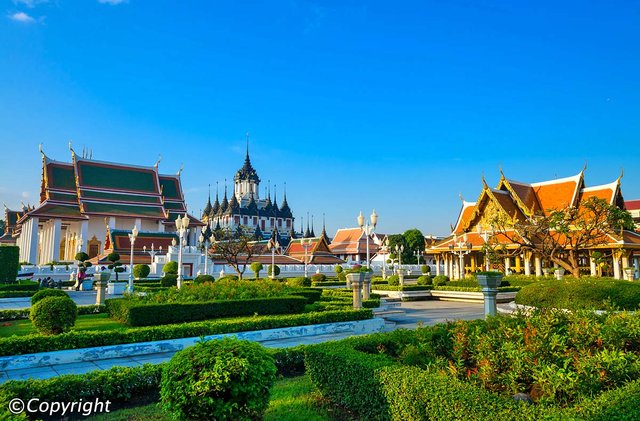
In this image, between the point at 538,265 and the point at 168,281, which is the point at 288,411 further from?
the point at 538,265

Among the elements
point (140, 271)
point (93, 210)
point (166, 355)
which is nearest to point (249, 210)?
point (93, 210)

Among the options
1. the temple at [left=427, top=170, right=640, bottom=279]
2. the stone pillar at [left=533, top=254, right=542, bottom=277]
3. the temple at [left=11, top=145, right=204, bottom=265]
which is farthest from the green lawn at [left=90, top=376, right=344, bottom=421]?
the temple at [left=11, top=145, right=204, bottom=265]

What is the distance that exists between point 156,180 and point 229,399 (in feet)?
165

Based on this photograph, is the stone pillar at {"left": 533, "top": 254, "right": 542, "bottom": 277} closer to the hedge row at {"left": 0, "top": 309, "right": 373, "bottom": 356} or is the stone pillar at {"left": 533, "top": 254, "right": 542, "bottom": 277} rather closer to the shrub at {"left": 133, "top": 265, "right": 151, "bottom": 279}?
the hedge row at {"left": 0, "top": 309, "right": 373, "bottom": 356}

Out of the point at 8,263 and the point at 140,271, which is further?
the point at 140,271

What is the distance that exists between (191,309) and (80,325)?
2.73 meters

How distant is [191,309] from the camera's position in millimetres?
10961

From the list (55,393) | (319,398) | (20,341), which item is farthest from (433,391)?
(20,341)

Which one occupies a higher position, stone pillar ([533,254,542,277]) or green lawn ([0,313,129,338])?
stone pillar ([533,254,542,277])

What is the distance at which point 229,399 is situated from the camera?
3.89 m

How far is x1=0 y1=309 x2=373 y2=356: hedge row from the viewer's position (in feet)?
25.3

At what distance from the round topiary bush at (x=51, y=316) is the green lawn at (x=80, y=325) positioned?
1.40m

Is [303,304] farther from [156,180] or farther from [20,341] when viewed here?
[156,180]

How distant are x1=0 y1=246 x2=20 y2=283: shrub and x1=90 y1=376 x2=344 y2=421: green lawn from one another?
79.6ft
